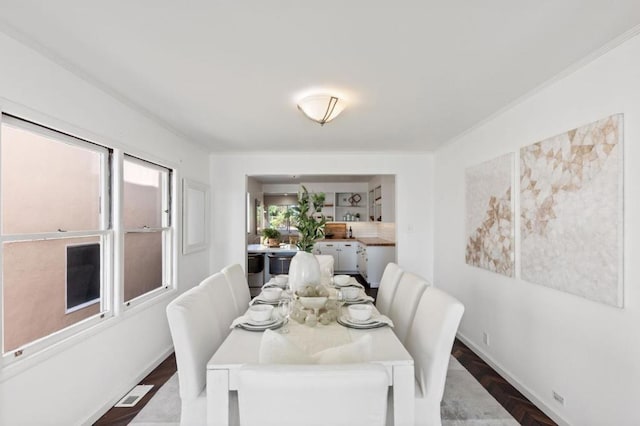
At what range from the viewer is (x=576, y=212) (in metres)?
2.00

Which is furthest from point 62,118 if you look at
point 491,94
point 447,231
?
point 447,231

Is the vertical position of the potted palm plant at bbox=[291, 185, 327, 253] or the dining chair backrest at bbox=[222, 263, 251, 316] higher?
the potted palm plant at bbox=[291, 185, 327, 253]

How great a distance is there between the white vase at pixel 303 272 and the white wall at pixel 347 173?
248cm

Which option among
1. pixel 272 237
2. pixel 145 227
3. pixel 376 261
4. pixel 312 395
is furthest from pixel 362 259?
pixel 312 395

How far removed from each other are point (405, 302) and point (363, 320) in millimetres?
470

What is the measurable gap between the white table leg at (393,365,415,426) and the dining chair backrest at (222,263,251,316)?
1.47 metres

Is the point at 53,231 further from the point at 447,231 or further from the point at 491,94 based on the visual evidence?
the point at 447,231

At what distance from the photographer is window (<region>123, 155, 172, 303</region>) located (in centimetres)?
282

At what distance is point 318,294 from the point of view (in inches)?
85.6

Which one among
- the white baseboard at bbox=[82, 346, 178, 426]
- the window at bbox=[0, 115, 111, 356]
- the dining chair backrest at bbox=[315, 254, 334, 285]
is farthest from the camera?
the dining chair backrest at bbox=[315, 254, 334, 285]

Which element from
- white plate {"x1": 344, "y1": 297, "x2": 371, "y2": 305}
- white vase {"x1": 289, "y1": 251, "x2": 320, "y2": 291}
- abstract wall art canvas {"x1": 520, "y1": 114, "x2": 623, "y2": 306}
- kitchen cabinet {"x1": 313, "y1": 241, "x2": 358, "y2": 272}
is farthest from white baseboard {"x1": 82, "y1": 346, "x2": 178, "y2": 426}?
kitchen cabinet {"x1": 313, "y1": 241, "x2": 358, "y2": 272}

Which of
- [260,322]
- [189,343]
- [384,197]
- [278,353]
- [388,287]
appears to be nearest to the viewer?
[278,353]

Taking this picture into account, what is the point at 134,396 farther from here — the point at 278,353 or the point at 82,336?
the point at 278,353

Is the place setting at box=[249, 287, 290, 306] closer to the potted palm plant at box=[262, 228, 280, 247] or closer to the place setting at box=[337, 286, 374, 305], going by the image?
the place setting at box=[337, 286, 374, 305]
